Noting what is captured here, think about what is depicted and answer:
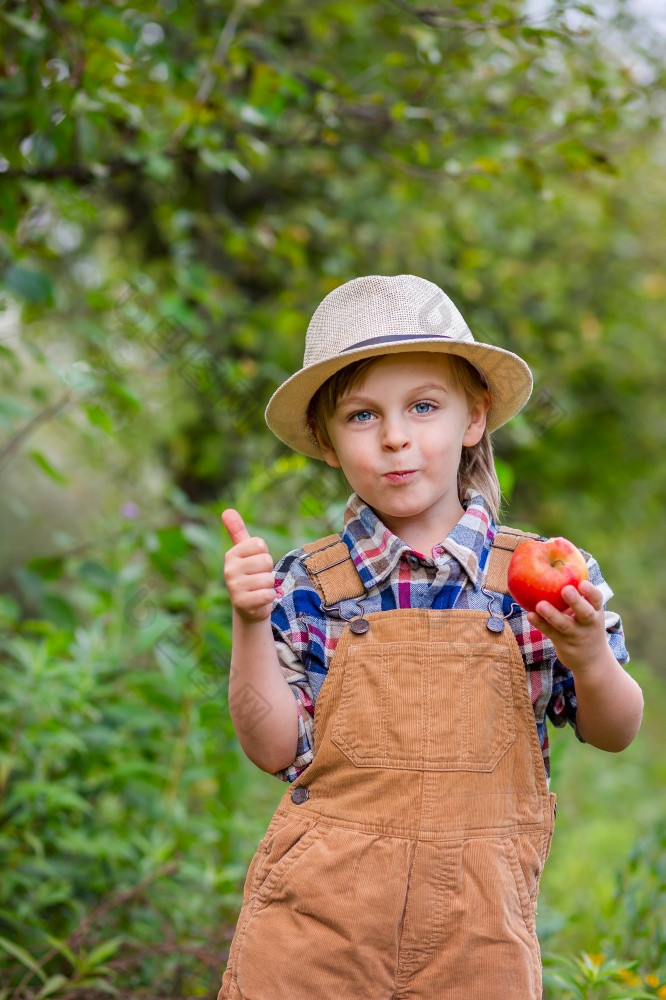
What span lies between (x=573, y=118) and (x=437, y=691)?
6.04 feet

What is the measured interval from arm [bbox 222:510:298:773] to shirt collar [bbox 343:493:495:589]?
19 centimetres

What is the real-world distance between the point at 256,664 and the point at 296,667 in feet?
0.37

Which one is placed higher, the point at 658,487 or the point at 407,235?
the point at 407,235

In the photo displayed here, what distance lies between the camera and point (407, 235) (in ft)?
16.9

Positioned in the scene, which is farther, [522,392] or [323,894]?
[522,392]

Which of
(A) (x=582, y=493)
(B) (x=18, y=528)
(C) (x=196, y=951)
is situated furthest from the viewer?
(A) (x=582, y=493)

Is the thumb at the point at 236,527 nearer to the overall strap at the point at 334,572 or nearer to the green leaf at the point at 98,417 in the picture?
the overall strap at the point at 334,572

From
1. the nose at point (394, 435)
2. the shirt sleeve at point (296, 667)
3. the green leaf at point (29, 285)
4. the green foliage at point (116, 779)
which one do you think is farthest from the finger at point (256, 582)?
the green leaf at point (29, 285)

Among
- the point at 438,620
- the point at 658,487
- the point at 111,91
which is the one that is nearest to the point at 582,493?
the point at 658,487

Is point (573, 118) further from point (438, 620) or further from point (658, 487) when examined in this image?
point (658, 487)

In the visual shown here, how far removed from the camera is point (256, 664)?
1.42 metres

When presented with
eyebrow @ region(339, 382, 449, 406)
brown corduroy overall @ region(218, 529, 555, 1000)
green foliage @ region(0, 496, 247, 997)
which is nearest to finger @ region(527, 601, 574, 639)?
brown corduroy overall @ region(218, 529, 555, 1000)

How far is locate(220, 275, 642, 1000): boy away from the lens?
1389mm

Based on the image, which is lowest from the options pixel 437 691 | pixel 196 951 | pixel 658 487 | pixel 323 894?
pixel 658 487
